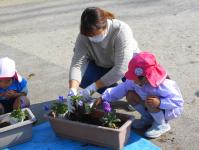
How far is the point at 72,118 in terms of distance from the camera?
326cm

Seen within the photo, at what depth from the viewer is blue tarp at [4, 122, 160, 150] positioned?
3.21m

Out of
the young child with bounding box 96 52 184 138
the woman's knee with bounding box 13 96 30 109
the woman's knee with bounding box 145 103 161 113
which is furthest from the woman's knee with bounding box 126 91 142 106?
the woman's knee with bounding box 13 96 30 109

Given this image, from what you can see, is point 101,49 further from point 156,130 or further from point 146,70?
point 156,130

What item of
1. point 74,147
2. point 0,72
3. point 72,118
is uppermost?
point 0,72

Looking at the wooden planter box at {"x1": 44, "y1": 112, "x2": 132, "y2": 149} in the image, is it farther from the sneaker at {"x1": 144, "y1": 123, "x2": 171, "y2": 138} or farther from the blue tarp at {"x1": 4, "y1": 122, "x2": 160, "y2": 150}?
the sneaker at {"x1": 144, "y1": 123, "x2": 171, "y2": 138}

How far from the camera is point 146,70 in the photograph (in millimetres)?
3076

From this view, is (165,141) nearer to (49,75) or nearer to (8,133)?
(8,133)

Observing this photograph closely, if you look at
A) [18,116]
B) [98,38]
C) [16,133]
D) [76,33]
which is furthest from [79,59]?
[76,33]

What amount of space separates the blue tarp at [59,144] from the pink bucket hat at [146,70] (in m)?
0.48

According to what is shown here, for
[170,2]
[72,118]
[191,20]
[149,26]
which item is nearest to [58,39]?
[149,26]

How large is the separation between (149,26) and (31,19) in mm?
2480

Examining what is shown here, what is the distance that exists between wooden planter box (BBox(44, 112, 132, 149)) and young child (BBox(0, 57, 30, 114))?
497 mm

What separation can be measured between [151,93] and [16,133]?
3.58 ft

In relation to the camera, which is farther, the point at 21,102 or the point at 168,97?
the point at 21,102
